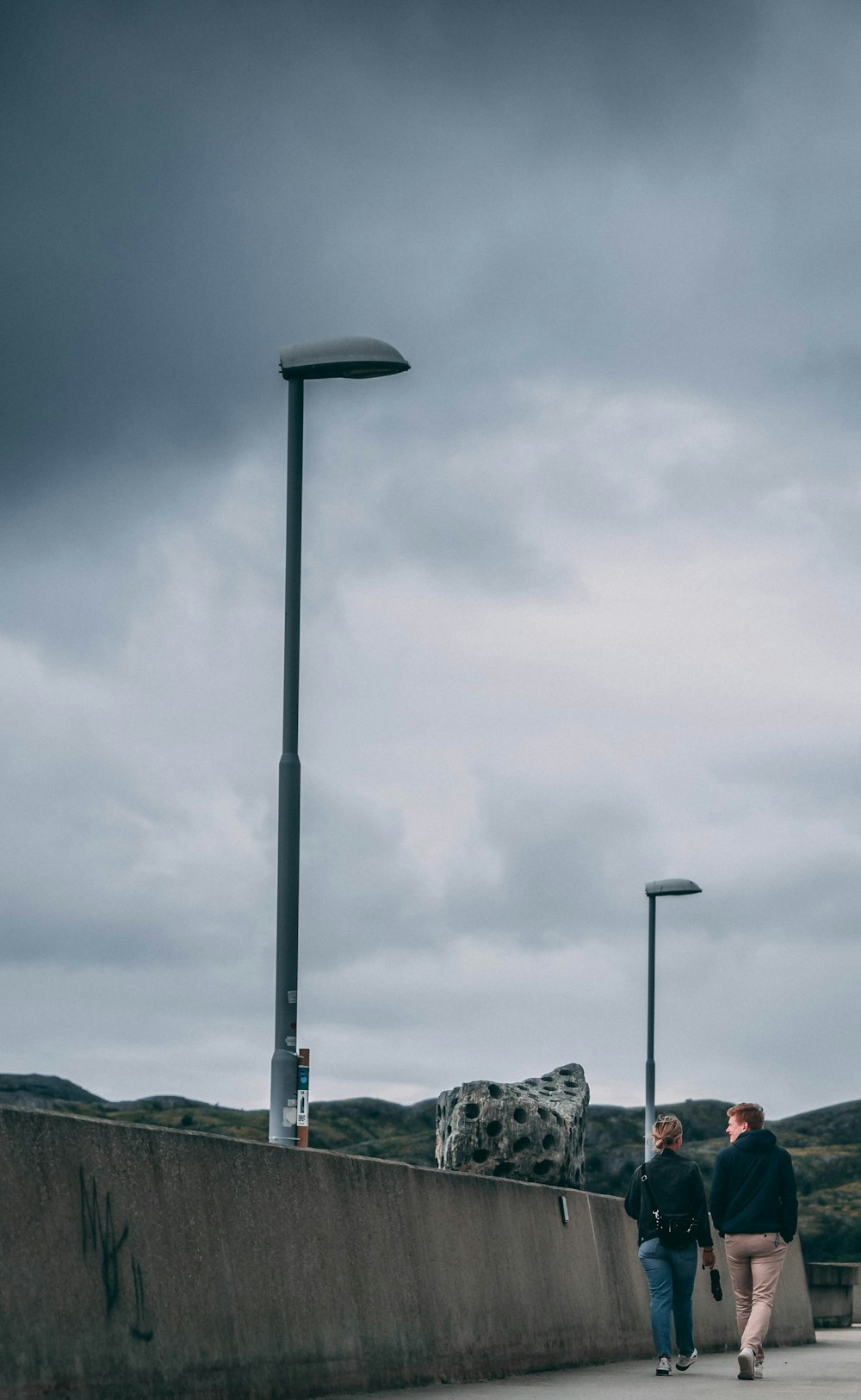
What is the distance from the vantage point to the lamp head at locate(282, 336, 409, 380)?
1603cm

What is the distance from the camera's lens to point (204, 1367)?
7746 mm

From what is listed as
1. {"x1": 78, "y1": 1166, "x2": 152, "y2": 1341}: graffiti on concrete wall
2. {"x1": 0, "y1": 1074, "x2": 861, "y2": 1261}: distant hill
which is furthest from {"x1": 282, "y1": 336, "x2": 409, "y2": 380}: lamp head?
{"x1": 0, "y1": 1074, "x2": 861, "y2": 1261}: distant hill

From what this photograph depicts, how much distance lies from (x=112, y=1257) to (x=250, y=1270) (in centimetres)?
114

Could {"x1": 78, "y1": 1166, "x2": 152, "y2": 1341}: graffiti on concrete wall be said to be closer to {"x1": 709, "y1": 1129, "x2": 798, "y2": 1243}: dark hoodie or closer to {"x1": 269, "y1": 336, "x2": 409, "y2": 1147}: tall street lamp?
{"x1": 709, "y1": 1129, "x2": 798, "y2": 1243}: dark hoodie

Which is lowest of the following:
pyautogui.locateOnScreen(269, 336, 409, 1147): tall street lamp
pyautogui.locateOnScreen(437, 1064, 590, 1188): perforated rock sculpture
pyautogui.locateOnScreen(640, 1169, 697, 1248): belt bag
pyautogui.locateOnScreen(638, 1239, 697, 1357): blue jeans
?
pyautogui.locateOnScreen(638, 1239, 697, 1357): blue jeans

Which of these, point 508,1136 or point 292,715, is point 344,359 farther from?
point 508,1136

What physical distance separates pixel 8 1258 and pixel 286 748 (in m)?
8.92

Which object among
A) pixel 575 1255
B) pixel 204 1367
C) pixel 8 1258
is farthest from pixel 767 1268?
pixel 8 1258

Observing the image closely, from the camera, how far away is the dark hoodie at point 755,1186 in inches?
466

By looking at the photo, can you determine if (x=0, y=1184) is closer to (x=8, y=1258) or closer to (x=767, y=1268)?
(x=8, y=1258)

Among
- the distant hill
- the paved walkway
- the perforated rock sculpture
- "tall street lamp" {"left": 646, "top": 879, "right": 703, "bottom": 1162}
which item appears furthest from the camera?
the distant hill

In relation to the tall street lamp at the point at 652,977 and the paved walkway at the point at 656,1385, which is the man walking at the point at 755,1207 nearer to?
the paved walkway at the point at 656,1385

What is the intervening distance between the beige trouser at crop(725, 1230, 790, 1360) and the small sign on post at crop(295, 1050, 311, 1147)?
4143 millimetres

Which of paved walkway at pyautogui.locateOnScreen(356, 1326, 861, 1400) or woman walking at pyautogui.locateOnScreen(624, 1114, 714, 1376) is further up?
woman walking at pyautogui.locateOnScreen(624, 1114, 714, 1376)
